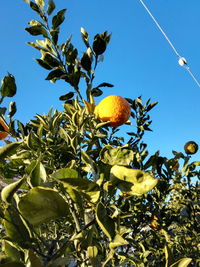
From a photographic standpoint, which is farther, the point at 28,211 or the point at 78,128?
the point at 78,128

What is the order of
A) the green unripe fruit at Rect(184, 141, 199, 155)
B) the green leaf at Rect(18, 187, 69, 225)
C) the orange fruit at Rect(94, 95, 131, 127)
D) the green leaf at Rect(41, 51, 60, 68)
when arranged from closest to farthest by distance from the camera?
the green leaf at Rect(18, 187, 69, 225), the orange fruit at Rect(94, 95, 131, 127), the green leaf at Rect(41, 51, 60, 68), the green unripe fruit at Rect(184, 141, 199, 155)

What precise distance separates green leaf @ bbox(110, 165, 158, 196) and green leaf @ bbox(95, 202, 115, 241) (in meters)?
0.05

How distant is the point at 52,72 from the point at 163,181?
0.75 meters

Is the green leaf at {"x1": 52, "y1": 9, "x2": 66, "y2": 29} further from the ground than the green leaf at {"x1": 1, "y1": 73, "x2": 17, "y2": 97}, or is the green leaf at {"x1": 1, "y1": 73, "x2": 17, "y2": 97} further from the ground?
the green leaf at {"x1": 52, "y1": 9, "x2": 66, "y2": 29}

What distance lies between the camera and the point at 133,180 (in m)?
0.40

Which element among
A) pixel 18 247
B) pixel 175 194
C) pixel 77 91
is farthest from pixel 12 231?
pixel 175 194

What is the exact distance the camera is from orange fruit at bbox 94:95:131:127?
0.94 meters

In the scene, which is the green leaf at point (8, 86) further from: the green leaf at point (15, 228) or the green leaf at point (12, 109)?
the green leaf at point (15, 228)

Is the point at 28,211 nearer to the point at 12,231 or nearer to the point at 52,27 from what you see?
the point at 12,231

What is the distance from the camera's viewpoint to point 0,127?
1.01m

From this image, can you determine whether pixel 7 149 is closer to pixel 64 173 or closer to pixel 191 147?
pixel 64 173

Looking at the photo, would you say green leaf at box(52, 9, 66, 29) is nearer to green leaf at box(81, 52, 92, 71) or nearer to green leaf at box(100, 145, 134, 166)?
green leaf at box(81, 52, 92, 71)

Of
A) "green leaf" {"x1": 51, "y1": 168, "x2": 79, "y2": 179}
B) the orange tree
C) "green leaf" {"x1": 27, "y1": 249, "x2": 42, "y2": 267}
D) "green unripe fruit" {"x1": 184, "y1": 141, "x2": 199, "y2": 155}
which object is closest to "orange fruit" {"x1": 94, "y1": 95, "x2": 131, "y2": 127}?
the orange tree

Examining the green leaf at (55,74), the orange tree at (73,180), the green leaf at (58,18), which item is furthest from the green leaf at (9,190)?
the green leaf at (58,18)
